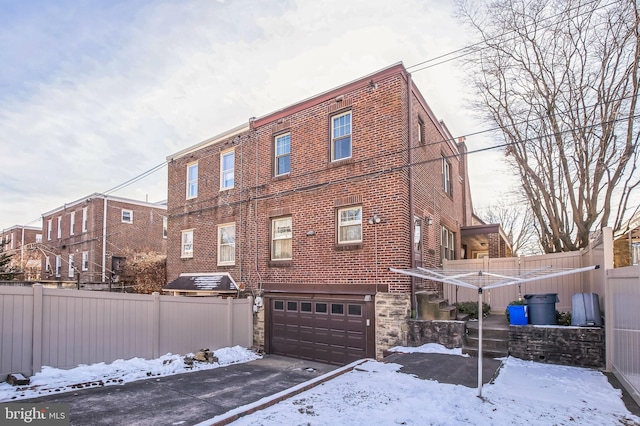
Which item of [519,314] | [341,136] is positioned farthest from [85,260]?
[519,314]

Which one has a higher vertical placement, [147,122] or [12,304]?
[147,122]

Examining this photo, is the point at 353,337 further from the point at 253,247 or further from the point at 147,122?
the point at 147,122

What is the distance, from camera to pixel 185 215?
688 inches

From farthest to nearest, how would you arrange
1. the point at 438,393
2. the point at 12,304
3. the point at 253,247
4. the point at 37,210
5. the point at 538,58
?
the point at 37,210 → the point at 253,247 → the point at 538,58 → the point at 12,304 → the point at 438,393

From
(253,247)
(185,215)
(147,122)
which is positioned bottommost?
(253,247)

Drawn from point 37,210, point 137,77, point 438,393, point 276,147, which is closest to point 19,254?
point 37,210

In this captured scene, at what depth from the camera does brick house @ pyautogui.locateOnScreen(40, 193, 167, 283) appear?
26.5m

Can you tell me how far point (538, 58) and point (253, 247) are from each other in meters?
11.9

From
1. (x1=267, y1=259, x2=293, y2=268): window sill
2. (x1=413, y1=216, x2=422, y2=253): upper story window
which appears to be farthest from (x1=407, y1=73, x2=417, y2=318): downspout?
(x1=267, y1=259, x2=293, y2=268): window sill

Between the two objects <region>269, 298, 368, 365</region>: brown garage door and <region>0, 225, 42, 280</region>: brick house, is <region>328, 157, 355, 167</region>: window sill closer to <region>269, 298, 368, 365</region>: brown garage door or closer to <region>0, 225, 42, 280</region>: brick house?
<region>269, 298, 368, 365</region>: brown garage door

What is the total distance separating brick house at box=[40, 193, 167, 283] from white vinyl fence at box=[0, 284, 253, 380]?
608 inches

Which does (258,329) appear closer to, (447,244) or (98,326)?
(98,326)

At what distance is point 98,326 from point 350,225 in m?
7.29

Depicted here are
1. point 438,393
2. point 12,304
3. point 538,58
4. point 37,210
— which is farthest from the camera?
point 37,210
